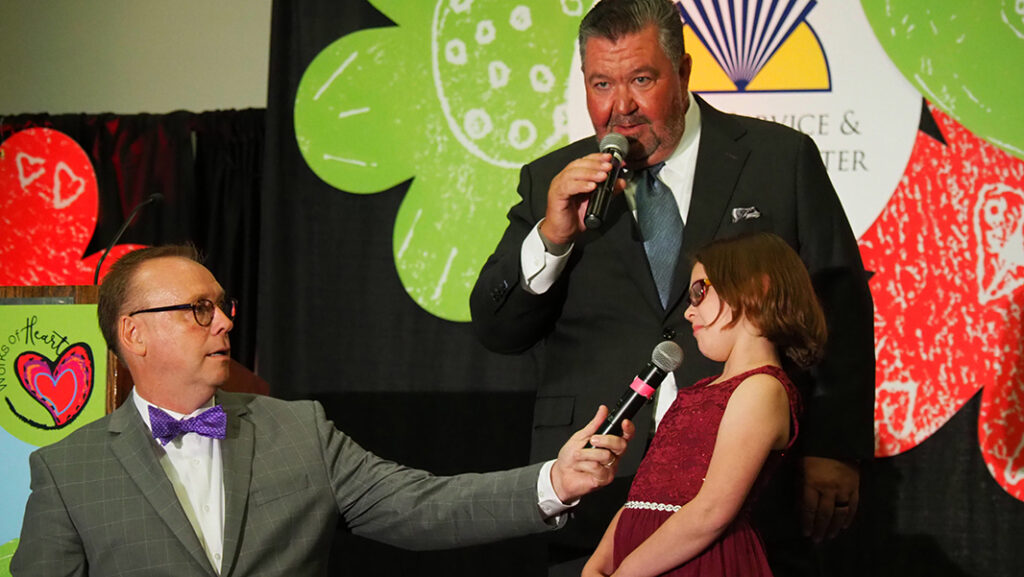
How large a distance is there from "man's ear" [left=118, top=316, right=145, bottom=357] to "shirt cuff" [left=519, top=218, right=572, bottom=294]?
0.84 m

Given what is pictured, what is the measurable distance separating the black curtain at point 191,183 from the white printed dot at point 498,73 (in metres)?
1.10

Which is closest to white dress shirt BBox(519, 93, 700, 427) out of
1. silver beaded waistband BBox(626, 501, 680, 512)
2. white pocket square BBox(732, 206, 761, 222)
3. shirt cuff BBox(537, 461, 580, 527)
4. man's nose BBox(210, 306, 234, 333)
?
white pocket square BBox(732, 206, 761, 222)

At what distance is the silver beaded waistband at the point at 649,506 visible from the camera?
2188 mm

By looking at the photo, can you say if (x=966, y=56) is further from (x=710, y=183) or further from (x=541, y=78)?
(x=710, y=183)

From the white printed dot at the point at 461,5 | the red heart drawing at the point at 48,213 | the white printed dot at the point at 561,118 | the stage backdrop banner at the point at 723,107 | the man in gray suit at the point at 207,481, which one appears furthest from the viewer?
the red heart drawing at the point at 48,213

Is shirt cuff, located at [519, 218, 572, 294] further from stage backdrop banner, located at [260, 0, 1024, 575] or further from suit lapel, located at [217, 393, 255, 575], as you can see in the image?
stage backdrop banner, located at [260, 0, 1024, 575]

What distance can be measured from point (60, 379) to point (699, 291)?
151 centimetres

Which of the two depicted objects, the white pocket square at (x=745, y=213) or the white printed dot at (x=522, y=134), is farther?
the white printed dot at (x=522, y=134)

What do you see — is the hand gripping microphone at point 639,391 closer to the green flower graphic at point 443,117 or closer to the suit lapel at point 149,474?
the suit lapel at point 149,474

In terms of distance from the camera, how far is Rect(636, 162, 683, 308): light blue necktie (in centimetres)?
249

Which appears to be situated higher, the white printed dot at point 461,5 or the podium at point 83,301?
the white printed dot at point 461,5

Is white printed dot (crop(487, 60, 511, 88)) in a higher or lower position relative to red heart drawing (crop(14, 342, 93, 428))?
higher

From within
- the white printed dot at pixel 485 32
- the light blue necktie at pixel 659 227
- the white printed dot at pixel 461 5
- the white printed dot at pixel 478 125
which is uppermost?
the white printed dot at pixel 461 5

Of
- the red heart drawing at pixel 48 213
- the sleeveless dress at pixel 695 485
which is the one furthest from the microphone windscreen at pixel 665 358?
the red heart drawing at pixel 48 213
